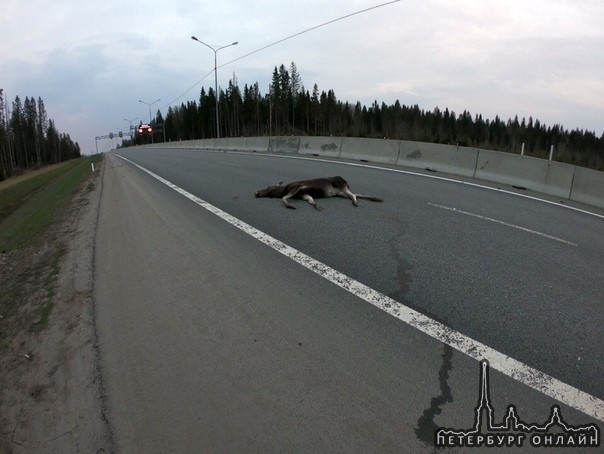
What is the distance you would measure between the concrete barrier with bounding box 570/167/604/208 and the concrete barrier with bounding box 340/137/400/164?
762cm

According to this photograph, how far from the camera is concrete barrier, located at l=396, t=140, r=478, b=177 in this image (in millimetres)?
14289

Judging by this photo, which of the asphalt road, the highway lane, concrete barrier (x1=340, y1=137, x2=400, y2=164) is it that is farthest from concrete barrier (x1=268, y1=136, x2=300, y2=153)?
the asphalt road

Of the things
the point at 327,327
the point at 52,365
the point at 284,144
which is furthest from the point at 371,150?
the point at 52,365

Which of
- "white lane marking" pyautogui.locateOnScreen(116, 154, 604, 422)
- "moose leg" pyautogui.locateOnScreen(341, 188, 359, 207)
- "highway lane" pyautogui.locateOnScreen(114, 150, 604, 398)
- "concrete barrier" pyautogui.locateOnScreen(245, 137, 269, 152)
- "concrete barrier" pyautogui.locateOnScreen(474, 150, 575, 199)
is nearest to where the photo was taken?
"white lane marking" pyautogui.locateOnScreen(116, 154, 604, 422)

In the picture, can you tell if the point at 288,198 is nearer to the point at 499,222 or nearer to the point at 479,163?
the point at 499,222

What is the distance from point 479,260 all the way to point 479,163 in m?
9.61

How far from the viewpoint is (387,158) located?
18.1 metres

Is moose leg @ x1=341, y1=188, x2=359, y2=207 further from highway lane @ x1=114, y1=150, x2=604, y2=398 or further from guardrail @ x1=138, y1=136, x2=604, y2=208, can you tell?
guardrail @ x1=138, y1=136, x2=604, y2=208

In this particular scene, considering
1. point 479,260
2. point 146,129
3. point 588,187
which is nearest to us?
point 479,260

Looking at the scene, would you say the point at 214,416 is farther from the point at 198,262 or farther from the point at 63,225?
the point at 63,225

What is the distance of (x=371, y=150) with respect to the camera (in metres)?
19.2

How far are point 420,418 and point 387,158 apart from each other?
645 inches

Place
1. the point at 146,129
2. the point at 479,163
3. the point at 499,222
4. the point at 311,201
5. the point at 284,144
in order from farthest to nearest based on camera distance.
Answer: the point at 146,129 → the point at 284,144 → the point at 479,163 → the point at 311,201 → the point at 499,222

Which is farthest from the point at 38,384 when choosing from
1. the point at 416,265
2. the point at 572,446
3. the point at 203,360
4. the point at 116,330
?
the point at 416,265
